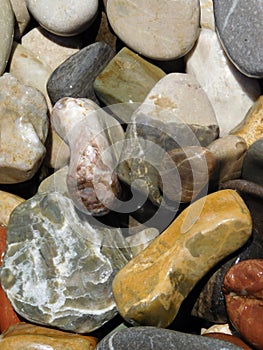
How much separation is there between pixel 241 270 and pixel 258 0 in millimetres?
1141

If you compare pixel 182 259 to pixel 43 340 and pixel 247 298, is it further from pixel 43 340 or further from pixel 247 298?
pixel 43 340

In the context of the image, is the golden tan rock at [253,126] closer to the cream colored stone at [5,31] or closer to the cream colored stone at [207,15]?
the cream colored stone at [207,15]

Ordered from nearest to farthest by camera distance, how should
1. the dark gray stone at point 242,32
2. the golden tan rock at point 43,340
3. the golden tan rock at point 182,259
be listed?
1. the golden tan rock at point 182,259
2. the golden tan rock at point 43,340
3. the dark gray stone at point 242,32

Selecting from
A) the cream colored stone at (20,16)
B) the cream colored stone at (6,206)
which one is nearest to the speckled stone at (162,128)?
the cream colored stone at (6,206)

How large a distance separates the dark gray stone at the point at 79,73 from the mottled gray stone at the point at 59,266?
52cm

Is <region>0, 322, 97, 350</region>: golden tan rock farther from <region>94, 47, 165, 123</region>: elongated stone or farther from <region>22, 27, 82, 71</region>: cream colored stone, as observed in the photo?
<region>22, 27, 82, 71</region>: cream colored stone

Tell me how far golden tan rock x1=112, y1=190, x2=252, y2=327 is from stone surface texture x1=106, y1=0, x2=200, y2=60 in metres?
0.78

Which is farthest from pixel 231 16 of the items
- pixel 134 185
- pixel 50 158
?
pixel 50 158

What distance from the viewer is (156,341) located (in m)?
2.79

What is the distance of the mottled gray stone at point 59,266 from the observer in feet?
10.0

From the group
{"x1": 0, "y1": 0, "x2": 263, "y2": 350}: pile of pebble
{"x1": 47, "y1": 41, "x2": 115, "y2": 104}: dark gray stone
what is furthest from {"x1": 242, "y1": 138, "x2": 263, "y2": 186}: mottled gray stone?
{"x1": 47, "y1": 41, "x2": 115, "y2": 104}: dark gray stone

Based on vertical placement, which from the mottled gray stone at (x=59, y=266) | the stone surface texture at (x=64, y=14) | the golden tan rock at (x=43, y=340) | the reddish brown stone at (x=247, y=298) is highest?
the stone surface texture at (x=64, y=14)

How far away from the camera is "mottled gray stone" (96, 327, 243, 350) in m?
2.74

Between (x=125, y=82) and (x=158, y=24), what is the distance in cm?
30
